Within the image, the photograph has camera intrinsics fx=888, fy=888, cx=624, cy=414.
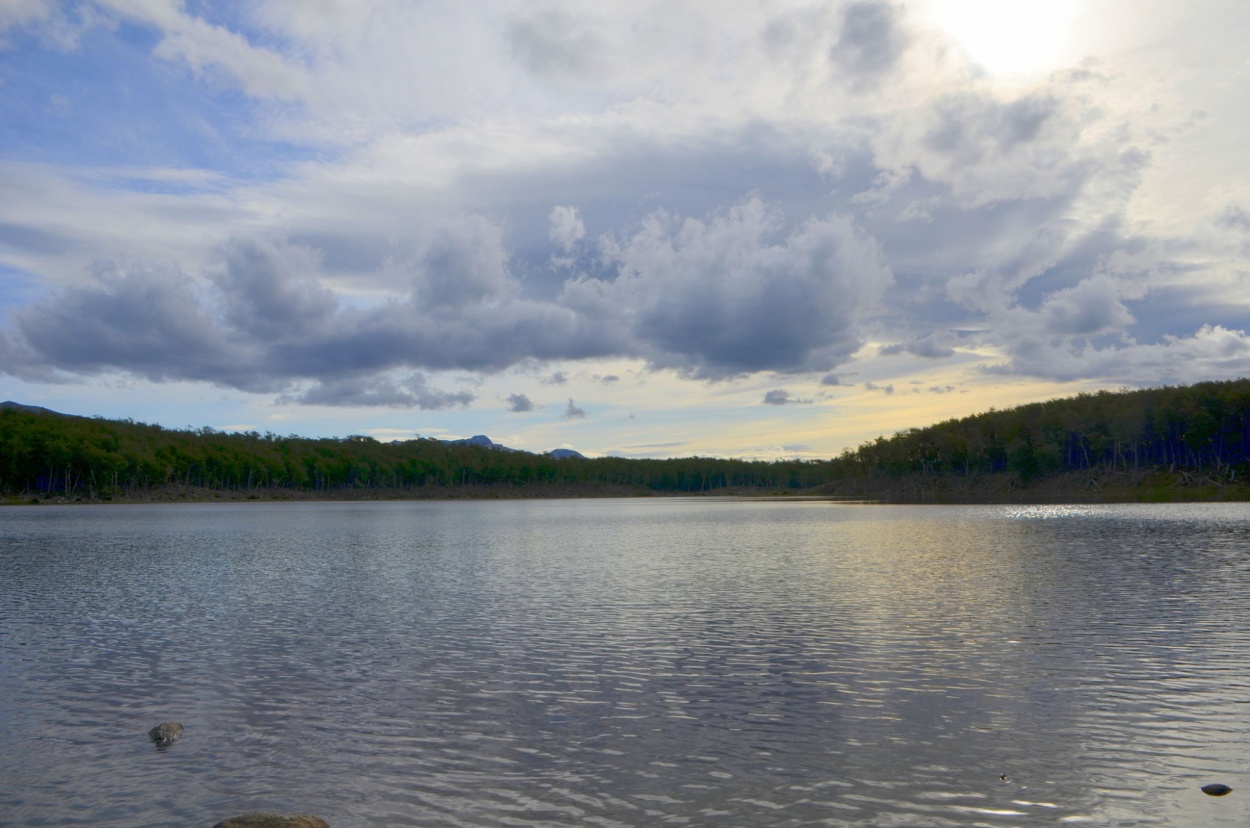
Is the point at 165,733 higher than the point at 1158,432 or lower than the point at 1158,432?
lower

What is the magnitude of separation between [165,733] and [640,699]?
9.58m

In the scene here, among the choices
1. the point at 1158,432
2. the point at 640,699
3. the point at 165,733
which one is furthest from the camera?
the point at 1158,432

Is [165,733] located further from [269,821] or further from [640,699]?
[640,699]

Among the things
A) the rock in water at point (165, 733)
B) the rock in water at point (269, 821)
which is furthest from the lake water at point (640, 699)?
the rock in water at point (269, 821)

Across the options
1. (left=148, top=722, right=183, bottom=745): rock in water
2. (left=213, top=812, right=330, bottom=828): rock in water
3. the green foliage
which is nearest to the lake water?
(left=148, top=722, right=183, bottom=745): rock in water

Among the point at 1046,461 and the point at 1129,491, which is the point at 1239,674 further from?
the point at 1046,461

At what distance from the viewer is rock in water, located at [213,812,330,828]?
12.3 meters

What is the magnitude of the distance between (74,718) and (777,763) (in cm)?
1485

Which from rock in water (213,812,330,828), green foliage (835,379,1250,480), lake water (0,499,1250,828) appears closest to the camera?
rock in water (213,812,330,828)

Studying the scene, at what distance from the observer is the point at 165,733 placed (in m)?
17.2

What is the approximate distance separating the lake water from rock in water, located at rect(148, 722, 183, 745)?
280 mm

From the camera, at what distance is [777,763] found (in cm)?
1508

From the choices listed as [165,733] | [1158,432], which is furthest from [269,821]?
[1158,432]

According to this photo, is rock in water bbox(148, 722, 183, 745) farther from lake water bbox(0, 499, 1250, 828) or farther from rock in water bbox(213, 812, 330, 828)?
rock in water bbox(213, 812, 330, 828)
